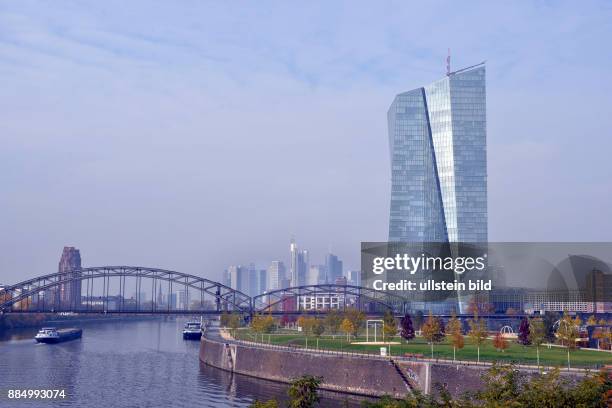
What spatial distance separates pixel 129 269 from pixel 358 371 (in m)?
89.3

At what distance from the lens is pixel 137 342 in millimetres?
150500

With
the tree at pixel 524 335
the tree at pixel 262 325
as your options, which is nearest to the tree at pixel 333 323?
the tree at pixel 262 325

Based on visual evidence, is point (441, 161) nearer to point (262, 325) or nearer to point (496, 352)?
point (262, 325)

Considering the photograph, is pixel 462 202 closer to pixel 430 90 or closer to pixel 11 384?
pixel 430 90

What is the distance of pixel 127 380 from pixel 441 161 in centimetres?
11108

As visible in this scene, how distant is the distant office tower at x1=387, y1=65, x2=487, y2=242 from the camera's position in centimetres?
17588

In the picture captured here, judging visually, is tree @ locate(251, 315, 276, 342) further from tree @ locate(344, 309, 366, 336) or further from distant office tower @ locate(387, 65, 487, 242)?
distant office tower @ locate(387, 65, 487, 242)

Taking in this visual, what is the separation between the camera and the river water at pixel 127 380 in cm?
6756

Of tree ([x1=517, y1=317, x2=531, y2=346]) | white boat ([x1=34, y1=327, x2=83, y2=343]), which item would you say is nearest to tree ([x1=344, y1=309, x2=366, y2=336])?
tree ([x1=517, y1=317, x2=531, y2=346])

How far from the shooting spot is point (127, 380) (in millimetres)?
82062

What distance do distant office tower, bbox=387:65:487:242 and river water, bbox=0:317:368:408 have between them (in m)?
75.4

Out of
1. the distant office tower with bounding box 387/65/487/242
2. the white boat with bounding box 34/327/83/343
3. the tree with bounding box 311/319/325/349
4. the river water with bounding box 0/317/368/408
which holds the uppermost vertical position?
the distant office tower with bounding box 387/65/487/242

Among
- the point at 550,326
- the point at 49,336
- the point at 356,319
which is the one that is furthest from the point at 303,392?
the point at 49,336

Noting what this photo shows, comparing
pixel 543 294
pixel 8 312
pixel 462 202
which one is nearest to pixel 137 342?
pixel 8 312
